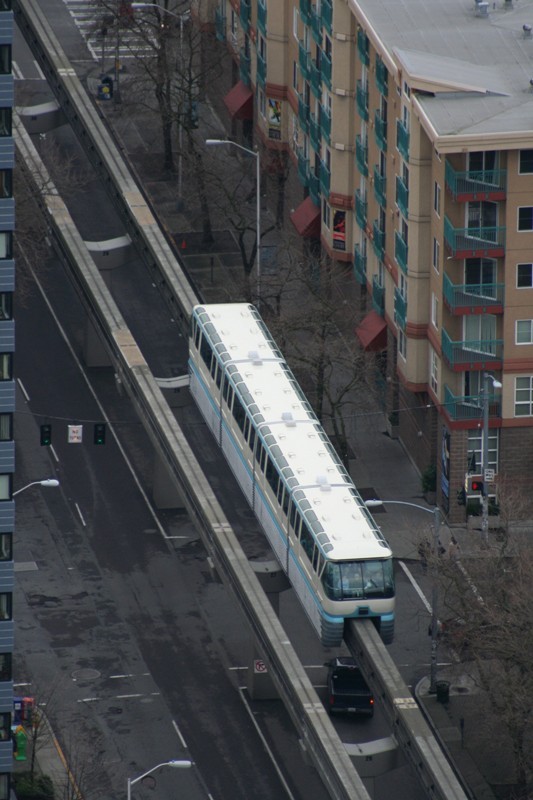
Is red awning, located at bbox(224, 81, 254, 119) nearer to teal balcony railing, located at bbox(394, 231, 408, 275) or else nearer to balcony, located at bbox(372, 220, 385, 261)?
balcony, located at bbox(372, 220, 385, 261)

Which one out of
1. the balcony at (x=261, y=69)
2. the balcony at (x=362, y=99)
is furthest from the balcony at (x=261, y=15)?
the balcony at (x=362, y=99)

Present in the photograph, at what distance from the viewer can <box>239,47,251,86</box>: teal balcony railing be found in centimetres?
18707

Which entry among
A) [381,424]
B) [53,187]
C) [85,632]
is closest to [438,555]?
[85,632]

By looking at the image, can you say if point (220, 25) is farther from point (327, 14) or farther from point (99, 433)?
point (99, 433)

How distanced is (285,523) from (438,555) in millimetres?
8107

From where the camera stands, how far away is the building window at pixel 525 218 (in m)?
144

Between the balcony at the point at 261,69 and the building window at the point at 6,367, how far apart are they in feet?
253

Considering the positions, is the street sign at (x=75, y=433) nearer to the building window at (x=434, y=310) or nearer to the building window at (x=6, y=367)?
the building window at (x=434, y=310)

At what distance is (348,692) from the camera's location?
131m

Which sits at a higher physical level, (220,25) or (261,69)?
(261,69)

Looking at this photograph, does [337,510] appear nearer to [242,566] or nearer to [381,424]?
[242,566]

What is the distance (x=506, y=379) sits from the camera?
14788cm

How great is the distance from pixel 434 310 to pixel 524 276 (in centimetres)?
625

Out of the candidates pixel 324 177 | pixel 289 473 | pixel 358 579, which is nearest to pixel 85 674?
pixel 289 473
